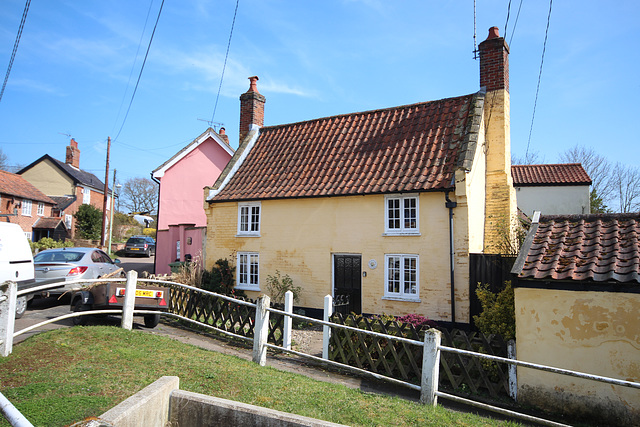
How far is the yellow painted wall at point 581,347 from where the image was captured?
6953 millimetres

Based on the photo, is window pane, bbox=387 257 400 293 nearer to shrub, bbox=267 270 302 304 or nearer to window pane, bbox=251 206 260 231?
shrub, bbox=267 270 302 304

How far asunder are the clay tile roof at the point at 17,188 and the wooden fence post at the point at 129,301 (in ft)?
101

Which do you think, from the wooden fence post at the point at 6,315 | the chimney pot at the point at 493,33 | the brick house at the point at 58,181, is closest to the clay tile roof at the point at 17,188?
the brick house at the point at 58,181

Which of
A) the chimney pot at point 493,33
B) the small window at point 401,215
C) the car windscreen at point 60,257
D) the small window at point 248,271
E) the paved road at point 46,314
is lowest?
the paved road at point 46,314

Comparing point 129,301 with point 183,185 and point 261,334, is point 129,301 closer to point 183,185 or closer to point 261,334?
point 261,334

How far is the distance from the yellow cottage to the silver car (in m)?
4.24

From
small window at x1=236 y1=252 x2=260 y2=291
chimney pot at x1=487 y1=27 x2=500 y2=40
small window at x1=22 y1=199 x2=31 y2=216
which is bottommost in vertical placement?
small window at x1=236 y1=252 x2=260 y2=291

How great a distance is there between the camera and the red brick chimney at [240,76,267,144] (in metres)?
20.0

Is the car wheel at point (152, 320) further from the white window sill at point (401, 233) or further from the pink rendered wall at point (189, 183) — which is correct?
the pink rendered wall at point (189, 183)

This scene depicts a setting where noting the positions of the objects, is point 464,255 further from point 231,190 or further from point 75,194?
point 75,194

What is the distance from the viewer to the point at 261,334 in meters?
8.32

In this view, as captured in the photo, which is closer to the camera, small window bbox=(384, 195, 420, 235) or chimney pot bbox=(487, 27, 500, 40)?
small window bbox=(384, 195, 420, 235)

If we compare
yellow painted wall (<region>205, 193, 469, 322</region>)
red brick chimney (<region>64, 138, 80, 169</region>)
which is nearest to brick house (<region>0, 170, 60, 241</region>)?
red brick chimney (<region>64, 138, 80, 169</region>)

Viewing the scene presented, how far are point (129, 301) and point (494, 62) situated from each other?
45.5 feet
